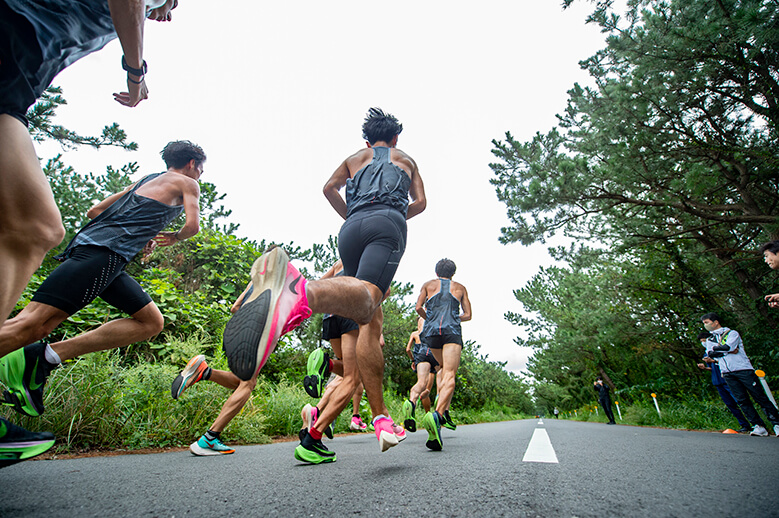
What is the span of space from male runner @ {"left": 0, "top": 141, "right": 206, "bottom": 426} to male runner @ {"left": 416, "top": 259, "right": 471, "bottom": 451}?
2.77 meters

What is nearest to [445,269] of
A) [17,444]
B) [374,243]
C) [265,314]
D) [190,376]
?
[374,243]

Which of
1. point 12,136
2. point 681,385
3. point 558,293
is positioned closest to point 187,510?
point 12,136

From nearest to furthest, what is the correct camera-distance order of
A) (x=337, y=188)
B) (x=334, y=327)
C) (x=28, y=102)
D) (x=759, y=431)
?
(x=28, y=102), (x=337, y=188), (x=334, y=327), (x=759, y=431)

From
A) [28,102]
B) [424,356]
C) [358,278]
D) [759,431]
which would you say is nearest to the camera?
[28,102]

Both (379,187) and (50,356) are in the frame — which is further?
(379,187)

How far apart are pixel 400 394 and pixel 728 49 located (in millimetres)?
10342

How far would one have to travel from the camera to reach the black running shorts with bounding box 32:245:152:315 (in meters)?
2.04

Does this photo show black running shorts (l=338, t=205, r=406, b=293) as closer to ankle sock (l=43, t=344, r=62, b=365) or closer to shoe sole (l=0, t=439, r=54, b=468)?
shoe sole (l=0, t=439, r=54, b=468)

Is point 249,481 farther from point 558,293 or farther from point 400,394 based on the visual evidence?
point 558,293

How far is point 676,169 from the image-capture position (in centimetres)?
772

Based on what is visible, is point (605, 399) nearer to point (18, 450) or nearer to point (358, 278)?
point (358, 278)

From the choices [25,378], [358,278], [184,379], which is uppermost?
[358,278]

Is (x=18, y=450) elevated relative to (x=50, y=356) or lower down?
lower down

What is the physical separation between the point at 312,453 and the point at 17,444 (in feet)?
4.63
